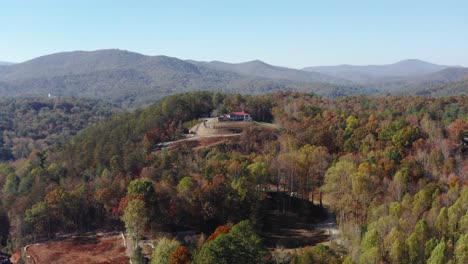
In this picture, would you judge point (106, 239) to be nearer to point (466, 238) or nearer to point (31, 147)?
point (466, 238)

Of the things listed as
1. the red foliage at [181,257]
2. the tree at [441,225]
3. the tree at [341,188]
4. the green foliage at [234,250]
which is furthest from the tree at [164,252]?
the tree at [441,225]

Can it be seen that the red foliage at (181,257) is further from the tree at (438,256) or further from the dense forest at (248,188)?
the tree at (438,256)

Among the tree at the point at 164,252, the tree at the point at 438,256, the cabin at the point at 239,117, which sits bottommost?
the tree at the point at 164,252

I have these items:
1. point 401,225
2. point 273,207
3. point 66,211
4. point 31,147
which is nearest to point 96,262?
point 66,211

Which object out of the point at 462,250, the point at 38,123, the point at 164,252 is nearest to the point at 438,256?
the point at 462,250

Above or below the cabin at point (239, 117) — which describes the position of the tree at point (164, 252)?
below

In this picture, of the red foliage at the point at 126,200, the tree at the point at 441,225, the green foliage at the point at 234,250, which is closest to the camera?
the green foliage at the point at 234,250
